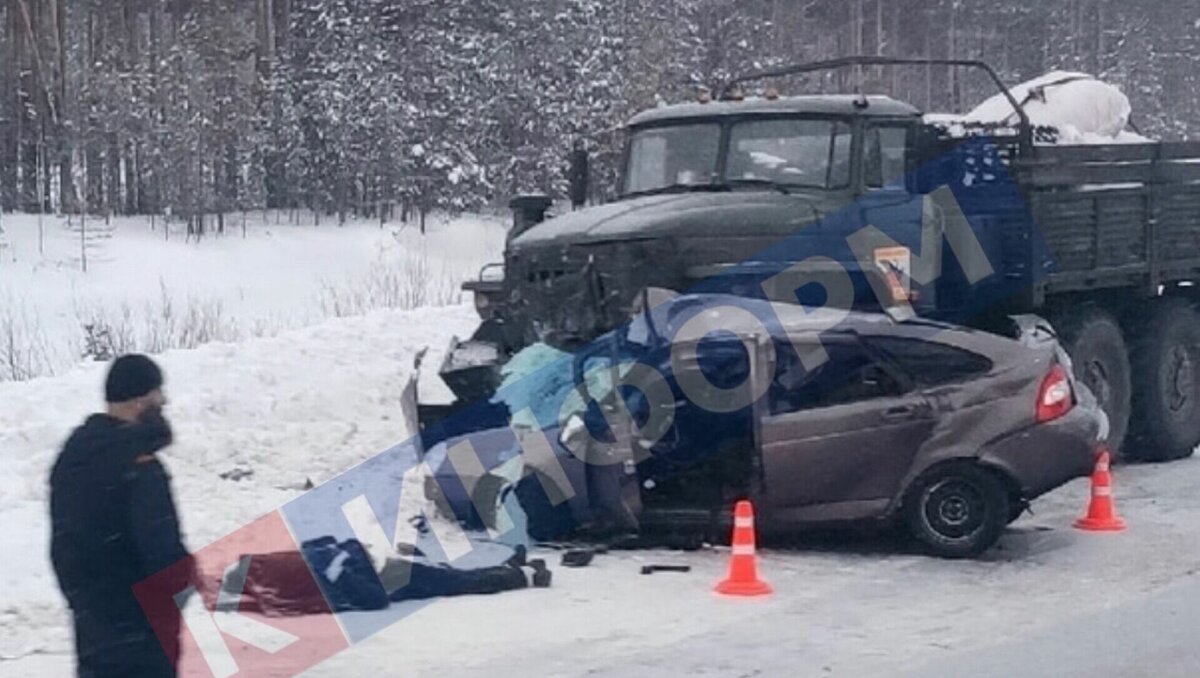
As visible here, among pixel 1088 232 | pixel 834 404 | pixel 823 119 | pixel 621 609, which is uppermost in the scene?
pixel 823 119

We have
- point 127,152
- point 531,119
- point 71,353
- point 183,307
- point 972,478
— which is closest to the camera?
point 972,478

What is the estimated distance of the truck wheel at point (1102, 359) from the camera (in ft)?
46.8

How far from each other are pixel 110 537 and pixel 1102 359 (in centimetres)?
1095

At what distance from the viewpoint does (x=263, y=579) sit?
9273mm

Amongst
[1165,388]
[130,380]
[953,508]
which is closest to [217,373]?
[953,508]

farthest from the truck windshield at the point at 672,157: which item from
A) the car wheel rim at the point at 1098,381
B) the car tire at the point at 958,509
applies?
the car wheel rim at the point at 1098,381

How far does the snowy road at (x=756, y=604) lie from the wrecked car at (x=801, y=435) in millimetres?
360

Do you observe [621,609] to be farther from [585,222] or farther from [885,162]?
[885,162]

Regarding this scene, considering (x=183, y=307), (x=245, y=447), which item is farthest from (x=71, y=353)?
(x=245, y=447)

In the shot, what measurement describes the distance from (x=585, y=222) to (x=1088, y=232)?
15.4 feet

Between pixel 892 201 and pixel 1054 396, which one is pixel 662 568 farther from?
pixel 892 201

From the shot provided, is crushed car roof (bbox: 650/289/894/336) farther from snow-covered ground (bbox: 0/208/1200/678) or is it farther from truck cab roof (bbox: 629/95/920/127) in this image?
truck cab roof (bbox: 629/95/920/127)

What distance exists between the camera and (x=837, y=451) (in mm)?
10484

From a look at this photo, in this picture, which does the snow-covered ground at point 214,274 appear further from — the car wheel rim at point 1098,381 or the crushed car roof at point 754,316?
the car wheel rim at point 1098,381
